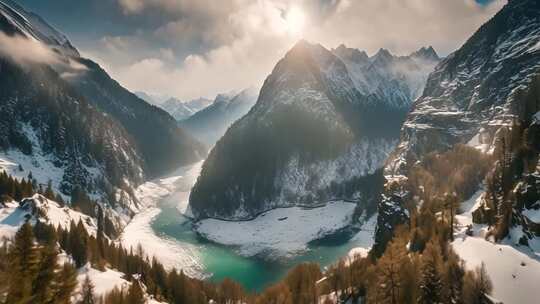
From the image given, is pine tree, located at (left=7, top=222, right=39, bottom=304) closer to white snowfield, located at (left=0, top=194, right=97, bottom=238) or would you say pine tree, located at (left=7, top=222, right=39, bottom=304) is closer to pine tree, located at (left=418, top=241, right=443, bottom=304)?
pine tree, located at (left=418, top=241, right=443, bottom=304)

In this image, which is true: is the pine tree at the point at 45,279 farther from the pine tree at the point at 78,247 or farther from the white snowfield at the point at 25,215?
the white snowfield at the point at 25,215

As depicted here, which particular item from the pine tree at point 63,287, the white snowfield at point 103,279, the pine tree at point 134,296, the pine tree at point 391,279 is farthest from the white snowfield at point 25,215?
the pine tree at point 391,279

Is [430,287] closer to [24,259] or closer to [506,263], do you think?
[506,263]

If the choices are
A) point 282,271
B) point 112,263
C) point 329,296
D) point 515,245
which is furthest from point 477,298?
point 282,271

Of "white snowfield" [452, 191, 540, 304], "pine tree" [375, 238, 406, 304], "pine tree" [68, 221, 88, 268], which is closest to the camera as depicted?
"white snowfield" [452, 191, 540, 304]

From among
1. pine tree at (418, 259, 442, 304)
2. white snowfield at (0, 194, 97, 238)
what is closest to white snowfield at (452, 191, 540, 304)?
pine tree at (418, 259, 442, 304)

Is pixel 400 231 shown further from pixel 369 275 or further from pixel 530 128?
pixel 530 128

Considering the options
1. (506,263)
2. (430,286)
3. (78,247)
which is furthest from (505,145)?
(78,247)

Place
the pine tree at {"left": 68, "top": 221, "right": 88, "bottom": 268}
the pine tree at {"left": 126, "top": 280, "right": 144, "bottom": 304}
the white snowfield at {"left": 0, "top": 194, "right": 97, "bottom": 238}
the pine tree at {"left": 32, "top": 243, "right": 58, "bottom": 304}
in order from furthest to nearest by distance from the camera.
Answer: the white snowfield at {"left": 0, "top": 194, "right": 97, "bottom": 238}, the pine tree at {"left": 68, "top": 221, "right": 88, "bottom": 268}, the pine tree at {"left": 126, "top": 280, "right": 144, "bottom": 304}, the pine tree at {"left": 32, "top": 243, "right": 58, "bottom": 304}

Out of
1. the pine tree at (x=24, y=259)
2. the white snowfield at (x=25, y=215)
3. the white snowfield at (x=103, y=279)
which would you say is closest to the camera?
the pine tree at (x=24, y=259)
